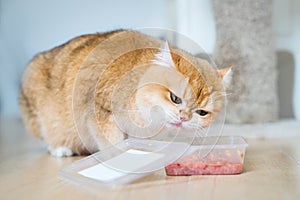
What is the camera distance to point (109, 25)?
1.69 meters

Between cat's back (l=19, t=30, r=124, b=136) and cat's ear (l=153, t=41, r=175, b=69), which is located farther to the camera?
cat's back (l=19, t=30, r=124, b=136)

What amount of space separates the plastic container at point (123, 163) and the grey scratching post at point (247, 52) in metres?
0.68

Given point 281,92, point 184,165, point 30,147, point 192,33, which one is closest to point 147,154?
point 184,165

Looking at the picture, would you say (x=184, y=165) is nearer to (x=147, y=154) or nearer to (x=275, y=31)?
(x=147, y=154)

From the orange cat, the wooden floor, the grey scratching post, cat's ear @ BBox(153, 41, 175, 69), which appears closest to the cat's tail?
the orange cat

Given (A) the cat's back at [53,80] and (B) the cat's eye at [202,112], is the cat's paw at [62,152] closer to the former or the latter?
(A) the cat's back at [53,80]

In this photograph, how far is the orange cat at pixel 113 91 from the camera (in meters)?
1.19

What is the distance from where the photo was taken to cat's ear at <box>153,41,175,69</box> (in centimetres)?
118

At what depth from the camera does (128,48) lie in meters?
1.35

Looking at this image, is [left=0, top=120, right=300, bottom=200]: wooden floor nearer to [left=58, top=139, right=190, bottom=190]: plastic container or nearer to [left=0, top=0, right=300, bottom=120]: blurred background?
[left=58, top=139, right=190, bottom=190]: plastic container

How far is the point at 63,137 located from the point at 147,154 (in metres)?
0.37

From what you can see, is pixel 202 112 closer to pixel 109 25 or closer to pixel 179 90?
pixel 179 90

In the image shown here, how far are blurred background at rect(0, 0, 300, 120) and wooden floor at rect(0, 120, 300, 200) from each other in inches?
21.1

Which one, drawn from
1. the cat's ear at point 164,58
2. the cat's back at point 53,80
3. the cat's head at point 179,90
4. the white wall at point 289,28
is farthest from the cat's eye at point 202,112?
the white wall at point 289,28
